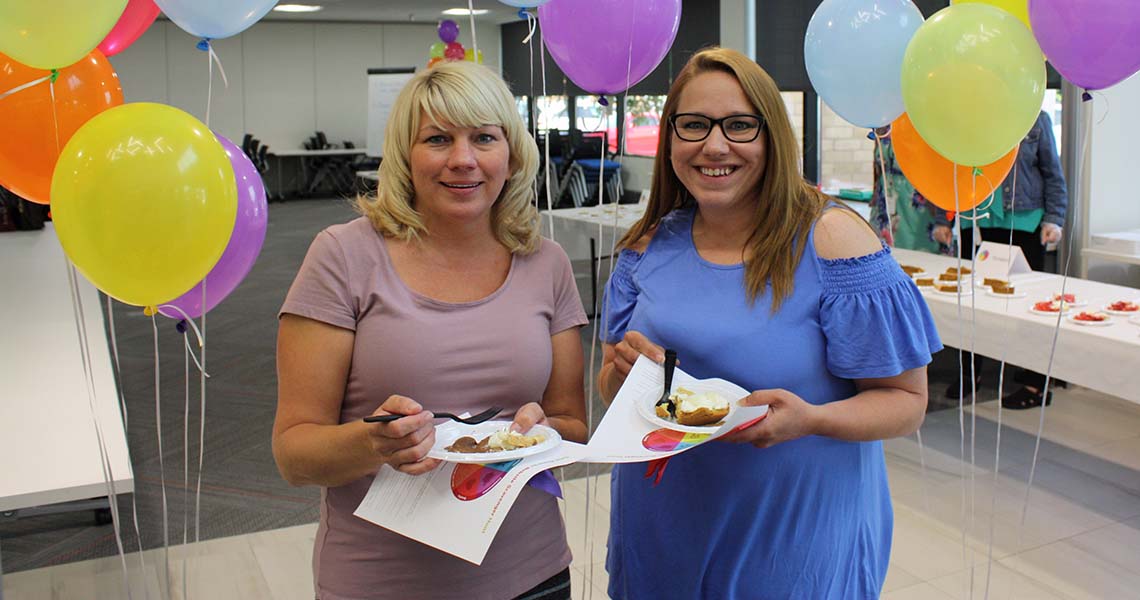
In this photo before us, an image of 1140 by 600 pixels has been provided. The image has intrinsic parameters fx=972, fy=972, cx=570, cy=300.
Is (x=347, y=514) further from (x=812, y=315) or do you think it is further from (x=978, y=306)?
(x=978, y=306)

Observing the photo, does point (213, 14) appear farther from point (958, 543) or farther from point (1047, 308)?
point (1047, 308)

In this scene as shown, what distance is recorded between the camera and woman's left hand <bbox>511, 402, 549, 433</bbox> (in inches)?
53.2

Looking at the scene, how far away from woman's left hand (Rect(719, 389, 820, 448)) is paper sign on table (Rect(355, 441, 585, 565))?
231mm

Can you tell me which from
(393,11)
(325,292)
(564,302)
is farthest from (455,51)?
(393,11)

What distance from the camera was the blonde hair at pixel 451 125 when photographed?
1.36 meters

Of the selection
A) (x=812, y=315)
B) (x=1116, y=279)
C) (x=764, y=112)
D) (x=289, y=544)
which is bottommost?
(x=289, y=544)

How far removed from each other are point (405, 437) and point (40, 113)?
78 cm

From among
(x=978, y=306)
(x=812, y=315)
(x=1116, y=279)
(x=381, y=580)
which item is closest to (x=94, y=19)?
(x=381, y=580)

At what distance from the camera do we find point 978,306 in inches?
144

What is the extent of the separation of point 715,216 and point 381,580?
0.74 meters

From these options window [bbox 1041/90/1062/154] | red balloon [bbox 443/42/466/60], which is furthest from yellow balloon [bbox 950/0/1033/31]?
red balloon [bbox 443/42/466/60]

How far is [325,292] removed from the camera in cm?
134

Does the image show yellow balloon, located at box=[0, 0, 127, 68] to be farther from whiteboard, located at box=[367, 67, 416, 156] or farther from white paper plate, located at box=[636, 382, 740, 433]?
whiteboard, located at box=[367, 67, 416, 156]

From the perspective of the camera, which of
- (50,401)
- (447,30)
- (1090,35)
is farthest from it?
(447,30)
